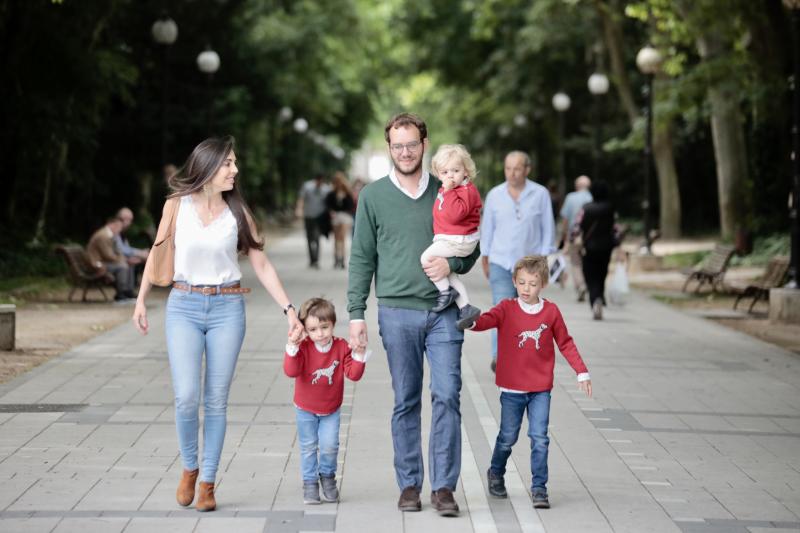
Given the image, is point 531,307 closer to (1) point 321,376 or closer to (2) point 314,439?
(1) point 321,376

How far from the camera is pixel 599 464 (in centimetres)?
824

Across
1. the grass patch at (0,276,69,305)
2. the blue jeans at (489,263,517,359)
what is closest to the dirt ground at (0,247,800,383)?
the grass patch at (0,276,69,305)

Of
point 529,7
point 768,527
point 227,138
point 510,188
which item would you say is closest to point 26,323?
point 510,188

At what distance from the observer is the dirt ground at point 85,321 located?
13.7 m

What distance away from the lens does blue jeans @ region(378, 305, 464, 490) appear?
22.1 ft

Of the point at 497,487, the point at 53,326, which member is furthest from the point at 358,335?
the point at 53,326

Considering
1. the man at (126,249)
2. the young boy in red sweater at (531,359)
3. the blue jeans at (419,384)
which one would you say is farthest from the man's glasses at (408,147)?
the man at (126,249)

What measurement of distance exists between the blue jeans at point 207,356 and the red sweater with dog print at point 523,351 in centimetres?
125

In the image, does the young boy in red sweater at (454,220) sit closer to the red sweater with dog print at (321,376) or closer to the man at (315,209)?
the red sweater with dog print at (321,376)

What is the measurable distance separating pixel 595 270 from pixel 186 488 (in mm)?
11008

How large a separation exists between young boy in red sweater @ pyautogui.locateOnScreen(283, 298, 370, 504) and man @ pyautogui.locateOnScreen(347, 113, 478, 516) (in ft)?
0.60

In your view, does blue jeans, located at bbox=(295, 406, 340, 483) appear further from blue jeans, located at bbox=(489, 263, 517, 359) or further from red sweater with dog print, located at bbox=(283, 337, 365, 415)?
blue jeans, located at bbox=(489, 263, 517, 359)

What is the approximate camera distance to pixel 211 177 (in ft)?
22.4

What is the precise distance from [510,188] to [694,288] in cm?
1261
